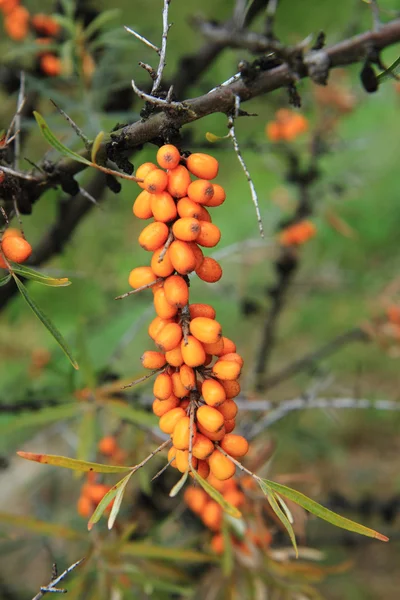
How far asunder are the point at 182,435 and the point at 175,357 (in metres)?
0.09

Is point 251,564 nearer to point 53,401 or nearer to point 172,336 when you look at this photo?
point 53,401

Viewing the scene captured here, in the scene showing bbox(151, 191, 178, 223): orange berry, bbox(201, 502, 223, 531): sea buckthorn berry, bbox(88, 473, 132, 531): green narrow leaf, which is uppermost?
bbox(151, 191, 178, 223): orange berry

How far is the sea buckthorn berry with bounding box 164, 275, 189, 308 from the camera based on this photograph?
0.56 m

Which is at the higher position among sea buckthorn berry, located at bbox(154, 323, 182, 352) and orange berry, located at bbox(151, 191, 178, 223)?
orange berry, located at bbox(151, 191, 178, 223)

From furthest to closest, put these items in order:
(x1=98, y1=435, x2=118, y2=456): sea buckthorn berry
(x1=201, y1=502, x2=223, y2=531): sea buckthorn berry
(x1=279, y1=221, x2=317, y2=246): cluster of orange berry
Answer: (x1=279, y1=221, x2=317, y2=246): cluster of orange berry, (x1=98, y1=435, x2=118, y2=456): sea buckthorn berry, (x1=201, y1=502, x2=223, y2=531): sea buckthorn berry

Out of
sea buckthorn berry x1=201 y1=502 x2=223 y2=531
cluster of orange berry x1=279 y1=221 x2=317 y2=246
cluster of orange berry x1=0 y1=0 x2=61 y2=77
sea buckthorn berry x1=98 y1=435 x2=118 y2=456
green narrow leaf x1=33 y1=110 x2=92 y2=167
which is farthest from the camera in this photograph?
cluster of orange berry x1=279 y1=221 x2=317 y2=246

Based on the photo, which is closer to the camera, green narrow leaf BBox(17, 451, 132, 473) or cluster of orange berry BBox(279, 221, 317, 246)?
green narrow leaf BBox(17, 451, 132, 473)

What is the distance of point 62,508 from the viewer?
243 centimetres

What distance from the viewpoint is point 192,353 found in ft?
1.88

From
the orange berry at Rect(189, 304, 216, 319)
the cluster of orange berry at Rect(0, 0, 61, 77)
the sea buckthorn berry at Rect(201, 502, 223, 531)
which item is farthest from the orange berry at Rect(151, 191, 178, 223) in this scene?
the cluster of orange berry at Rect(0, 0, 61, 77)

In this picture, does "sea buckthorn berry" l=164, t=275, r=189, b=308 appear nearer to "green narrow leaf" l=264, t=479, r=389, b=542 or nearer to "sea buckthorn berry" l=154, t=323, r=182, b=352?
"sea buckthorn berry" l=154, t=323, r=182, b=352

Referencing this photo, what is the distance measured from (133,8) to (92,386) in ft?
5.34

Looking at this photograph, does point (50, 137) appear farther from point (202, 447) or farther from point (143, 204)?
point (202, 447)

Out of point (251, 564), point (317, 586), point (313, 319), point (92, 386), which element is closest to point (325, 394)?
point (313, 319)
